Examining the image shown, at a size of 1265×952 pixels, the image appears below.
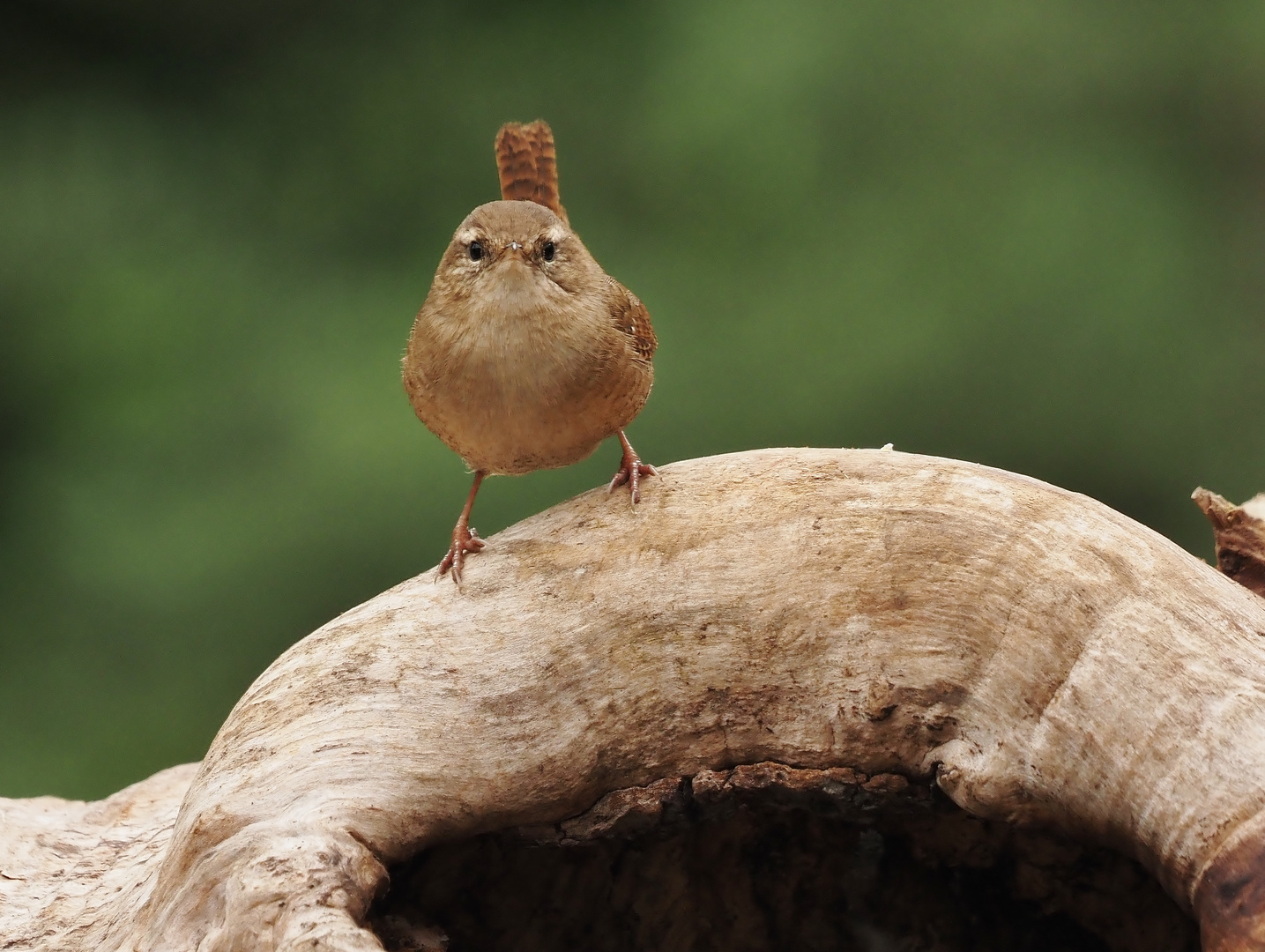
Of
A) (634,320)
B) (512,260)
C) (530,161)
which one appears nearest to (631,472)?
(634,320)

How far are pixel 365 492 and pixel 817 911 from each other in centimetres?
245

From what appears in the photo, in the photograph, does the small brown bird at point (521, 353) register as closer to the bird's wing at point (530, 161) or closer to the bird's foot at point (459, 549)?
the bird's foot at point (459, 549)

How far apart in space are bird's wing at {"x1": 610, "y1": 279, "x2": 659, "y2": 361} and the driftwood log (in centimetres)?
43

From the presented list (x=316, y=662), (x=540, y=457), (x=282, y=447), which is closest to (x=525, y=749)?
(x=316, y=662)

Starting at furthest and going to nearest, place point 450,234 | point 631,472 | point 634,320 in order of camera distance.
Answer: point 450,234 < point 634,320 < point 631,472

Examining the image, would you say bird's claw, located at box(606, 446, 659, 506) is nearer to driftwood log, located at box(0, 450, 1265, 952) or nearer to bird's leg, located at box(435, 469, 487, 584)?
driftwood log, located at box(0, 450, 1265, 952)

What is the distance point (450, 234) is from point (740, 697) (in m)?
2.73

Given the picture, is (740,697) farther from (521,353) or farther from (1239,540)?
(1239,540)

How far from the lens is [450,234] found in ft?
15.8

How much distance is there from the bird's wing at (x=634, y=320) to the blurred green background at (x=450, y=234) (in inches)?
47.9

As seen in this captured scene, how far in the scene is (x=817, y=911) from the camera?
2.83 m

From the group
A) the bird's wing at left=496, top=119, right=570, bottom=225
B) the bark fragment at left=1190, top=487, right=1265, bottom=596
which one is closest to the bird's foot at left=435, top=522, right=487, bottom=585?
the bird's wing at left=496, top=119, right=570, bottom=225

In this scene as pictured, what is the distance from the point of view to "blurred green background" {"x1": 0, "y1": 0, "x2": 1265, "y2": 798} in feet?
15.1

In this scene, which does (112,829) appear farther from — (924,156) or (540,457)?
(924,156)
